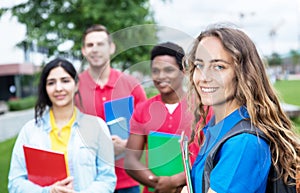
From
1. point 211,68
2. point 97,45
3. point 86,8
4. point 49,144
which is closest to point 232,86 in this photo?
point 211,68

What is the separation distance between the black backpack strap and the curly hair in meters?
0.03

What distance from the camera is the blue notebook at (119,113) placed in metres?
1.99

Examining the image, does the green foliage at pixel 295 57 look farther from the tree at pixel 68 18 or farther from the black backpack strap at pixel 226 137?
the black backpack strap at pixel 226 137

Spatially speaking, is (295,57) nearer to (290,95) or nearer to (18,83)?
(290,95)

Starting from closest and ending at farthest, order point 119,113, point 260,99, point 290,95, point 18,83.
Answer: point 260,99 < point 119,113 < point 290,95 < point 18,83

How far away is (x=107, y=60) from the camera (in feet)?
8.28

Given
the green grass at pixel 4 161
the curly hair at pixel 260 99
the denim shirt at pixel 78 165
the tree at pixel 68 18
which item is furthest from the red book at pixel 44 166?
the tree at pixel 68 18

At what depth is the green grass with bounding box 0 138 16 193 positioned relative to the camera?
4861 millimetres

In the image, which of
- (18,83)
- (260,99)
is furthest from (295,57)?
(260,99)

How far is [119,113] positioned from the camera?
1979 millimetres

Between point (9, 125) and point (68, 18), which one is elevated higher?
point (68, 18)

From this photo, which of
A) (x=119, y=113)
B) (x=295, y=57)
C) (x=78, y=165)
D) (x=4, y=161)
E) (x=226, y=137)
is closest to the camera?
(x=226, y=137)

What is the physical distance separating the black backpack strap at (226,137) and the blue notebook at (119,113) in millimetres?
702

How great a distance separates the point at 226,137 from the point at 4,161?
6552mm
